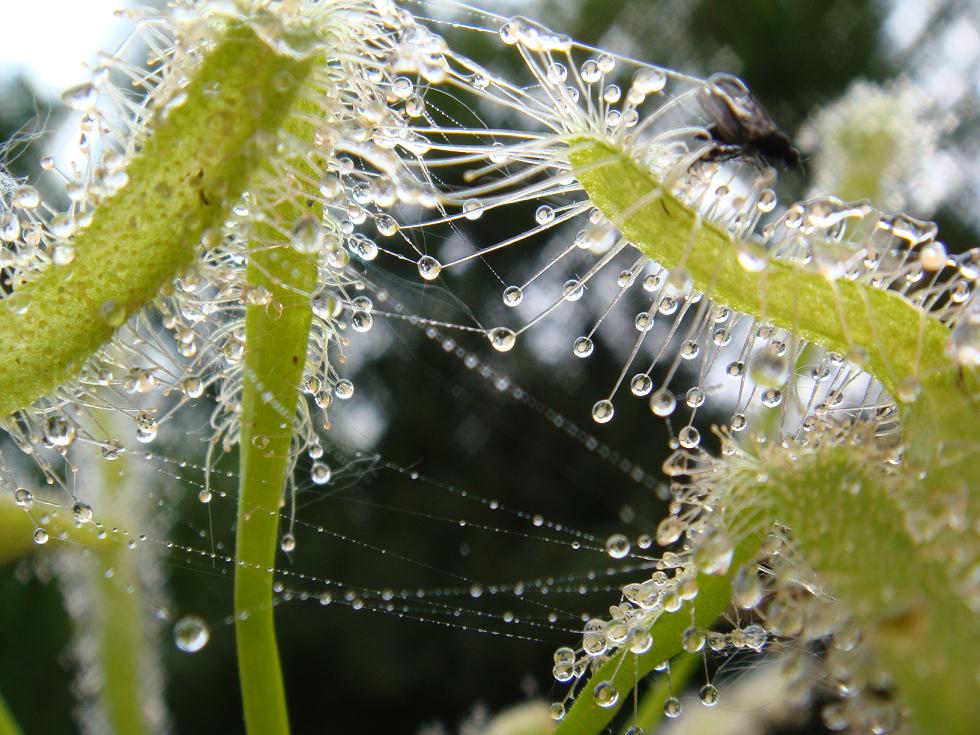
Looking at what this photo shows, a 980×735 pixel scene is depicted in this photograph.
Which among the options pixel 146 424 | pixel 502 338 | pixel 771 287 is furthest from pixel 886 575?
pixel 146 424

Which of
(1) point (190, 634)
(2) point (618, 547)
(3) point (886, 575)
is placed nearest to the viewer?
(3) point (886, 575)

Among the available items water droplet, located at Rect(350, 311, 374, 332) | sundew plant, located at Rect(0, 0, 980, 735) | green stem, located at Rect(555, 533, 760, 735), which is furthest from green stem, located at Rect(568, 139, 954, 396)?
water droplet, located at Rect(350, 311, 374, 332)

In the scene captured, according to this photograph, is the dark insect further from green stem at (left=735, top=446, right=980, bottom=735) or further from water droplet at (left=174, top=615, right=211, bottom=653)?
water droplet at (left=174, top=615, right=211, bottom=653)

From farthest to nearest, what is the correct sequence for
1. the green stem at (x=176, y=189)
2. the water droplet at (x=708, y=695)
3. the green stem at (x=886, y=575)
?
the water droplet at (x=708, y=695), the green stem at (x=176, y=189), the green stem at (x=886, y=575)

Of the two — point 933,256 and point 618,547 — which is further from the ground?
point 933,256

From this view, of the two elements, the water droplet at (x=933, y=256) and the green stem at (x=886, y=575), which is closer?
the green stem at (x=886, y=575)

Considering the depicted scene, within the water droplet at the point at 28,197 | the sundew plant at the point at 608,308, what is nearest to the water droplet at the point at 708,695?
the sundew plant at the point at 608,308

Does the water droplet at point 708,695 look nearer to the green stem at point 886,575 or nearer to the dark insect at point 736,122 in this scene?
the green stem at point 886,575

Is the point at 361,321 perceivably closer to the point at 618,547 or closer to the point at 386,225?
the point at 386,225
